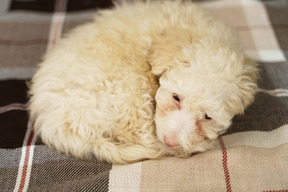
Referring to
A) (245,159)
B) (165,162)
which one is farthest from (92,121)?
(245,159)

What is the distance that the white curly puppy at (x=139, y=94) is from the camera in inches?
50.2

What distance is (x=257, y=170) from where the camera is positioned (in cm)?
121

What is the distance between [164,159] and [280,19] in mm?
1557

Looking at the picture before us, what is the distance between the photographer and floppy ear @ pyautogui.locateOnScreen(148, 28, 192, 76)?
4.44ft

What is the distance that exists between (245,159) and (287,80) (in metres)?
0.72

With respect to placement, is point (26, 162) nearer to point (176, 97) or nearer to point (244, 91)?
point (176, 97)

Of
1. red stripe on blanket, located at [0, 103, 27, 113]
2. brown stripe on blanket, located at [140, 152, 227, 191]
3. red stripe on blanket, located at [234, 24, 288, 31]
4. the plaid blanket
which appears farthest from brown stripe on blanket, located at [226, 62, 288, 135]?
red stripe on blanket, located at [0, 103, 27, 113]

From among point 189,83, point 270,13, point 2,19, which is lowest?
point 2,19

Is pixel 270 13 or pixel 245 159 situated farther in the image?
pixel 270 13

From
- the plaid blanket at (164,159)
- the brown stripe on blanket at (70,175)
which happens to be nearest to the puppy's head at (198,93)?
the plaid blanket at (164,159)

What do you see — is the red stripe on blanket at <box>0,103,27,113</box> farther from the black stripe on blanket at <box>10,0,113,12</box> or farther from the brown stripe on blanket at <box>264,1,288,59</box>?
the brown stripe on blanket at <box>264,1,288,59</box>

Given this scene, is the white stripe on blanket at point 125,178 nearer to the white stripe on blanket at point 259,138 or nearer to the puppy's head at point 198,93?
the puppy's head at point 198,93

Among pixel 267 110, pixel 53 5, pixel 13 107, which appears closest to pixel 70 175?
pixel 13 107

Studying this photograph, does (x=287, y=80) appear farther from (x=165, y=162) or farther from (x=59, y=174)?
(x=59, y=174)
